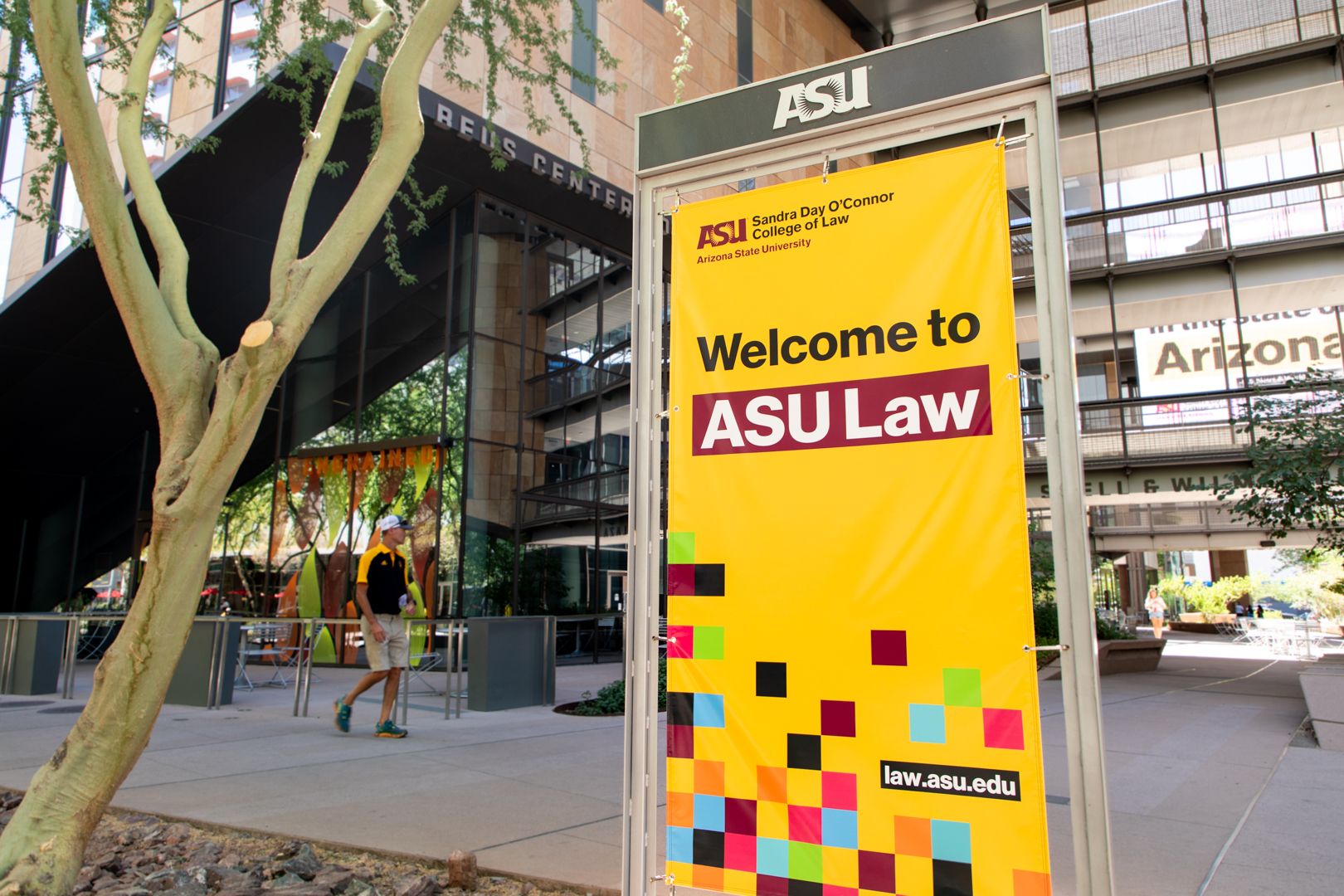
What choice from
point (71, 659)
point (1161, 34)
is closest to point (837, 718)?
point (71, 659)

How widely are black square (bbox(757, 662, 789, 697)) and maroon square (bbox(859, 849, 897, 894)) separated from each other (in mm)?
568

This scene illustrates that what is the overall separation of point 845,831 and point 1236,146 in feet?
91.9

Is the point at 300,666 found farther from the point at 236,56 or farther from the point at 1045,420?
the point at 236,56

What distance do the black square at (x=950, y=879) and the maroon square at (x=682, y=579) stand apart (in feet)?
4.01

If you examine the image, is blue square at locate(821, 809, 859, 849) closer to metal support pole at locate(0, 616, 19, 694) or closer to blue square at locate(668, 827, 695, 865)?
blue square at locate(668, 827, 695, 865)

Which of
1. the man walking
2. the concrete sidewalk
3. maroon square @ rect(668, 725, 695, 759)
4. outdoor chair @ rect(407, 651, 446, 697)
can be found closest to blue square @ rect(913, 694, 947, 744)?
maroon square @ rect(668, 725, 695, 759)

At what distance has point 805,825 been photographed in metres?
3.07

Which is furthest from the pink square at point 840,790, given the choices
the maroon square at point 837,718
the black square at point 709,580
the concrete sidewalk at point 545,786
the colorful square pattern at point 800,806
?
the concrete sidewalk at point 545,786

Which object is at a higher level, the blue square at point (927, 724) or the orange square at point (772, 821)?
the blue square at point (927, 724)

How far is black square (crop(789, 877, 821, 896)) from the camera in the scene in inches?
119

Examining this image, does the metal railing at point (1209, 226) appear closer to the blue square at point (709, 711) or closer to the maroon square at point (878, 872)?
the blue square at point (709, 711)

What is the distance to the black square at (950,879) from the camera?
2795mm

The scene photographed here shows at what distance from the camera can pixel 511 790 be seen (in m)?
5.76

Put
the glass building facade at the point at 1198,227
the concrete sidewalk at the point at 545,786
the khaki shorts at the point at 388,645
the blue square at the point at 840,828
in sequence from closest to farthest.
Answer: the blue square at the point at 840,828, the concrete sidewalk at the point at 545,786, the khaki shorts at the point at 388,645, the glass building facade at the point at 1198,227
